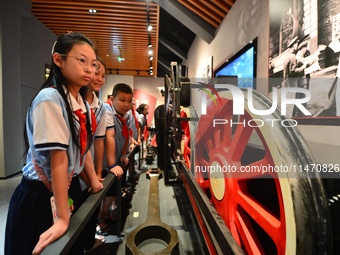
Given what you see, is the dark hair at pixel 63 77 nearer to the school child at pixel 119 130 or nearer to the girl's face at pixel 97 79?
the girl's face at pixel 97 79

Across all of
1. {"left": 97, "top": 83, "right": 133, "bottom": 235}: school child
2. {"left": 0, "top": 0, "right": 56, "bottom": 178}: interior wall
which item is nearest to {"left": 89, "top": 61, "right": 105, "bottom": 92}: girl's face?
{"left": 97, "top": 83, "right": 133, "bottom": 235}: school child

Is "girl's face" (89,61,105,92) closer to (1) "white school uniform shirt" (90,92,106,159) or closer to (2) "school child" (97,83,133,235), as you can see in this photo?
(1) "white school uniform shirt" (90,92,106,159)

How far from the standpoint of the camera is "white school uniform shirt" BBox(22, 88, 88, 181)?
823 millimetres

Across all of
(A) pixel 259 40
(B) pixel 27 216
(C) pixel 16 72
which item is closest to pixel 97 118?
(B) pixel 27 216

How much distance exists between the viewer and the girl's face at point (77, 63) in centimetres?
95

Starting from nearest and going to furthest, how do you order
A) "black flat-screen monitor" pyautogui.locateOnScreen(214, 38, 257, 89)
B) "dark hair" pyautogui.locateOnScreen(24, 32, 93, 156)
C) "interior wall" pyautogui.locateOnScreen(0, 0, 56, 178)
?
"dark hair" pyautogui.locateOnScreen(24, 32, 93, 156) → "black flat-screen monitor" pyautogui.locateOnScreen(214, 38, 257, 89) → "interior wall" pyautogui.locateOnScreen(0, 0, 56, 178)

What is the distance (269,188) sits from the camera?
49.5 inches

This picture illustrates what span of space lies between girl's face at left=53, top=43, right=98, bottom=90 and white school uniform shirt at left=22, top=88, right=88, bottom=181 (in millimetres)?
93

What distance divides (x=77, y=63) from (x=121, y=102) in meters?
1.37

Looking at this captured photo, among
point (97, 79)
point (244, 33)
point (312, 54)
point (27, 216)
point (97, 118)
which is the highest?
point (244, 33)

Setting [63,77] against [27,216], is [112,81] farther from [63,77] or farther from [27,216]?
[27,216]

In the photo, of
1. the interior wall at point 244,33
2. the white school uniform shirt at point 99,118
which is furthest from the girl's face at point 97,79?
the interior wall at point 244,33

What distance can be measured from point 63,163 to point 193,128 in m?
1.52

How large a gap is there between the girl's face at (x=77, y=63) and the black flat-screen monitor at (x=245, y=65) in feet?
8.31
